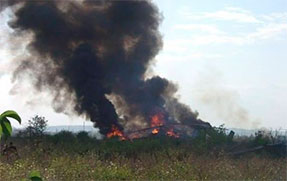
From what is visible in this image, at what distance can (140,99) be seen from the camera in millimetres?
36656

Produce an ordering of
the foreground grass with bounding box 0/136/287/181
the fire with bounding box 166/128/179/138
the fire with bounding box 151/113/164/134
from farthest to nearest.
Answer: the fire with bounding box 151/113/164/134
the fire with bounding box 166/128/179/138
the foreground grass with bounding box 0/136/287/181

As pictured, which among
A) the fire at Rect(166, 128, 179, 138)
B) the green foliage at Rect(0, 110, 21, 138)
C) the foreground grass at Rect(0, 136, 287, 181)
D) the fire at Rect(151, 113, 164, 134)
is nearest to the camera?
the green foliage at Rect(0, 110, 21, 138)

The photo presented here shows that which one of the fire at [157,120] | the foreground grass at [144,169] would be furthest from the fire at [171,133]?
the foreground grass at [144,169]

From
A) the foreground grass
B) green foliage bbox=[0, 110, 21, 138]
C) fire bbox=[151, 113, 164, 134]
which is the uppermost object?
fire bbox=[151, 113, 164, 134]

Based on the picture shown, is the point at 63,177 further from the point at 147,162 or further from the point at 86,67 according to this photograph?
the point at 86,67

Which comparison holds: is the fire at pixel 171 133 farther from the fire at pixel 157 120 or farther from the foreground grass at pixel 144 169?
the foreground grass at pixel 144 169

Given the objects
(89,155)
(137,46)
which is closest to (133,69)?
(137,46)

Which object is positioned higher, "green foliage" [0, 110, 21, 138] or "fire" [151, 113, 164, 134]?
"fire" [151, 113, 164, 134]

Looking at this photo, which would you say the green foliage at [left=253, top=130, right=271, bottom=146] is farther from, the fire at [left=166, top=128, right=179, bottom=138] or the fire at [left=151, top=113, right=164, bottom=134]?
the fire at [left=151, top=113, right=164, bottom=134]

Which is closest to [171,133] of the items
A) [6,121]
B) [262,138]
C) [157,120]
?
[157,120]

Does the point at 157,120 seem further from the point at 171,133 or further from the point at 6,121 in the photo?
the point at 6,121

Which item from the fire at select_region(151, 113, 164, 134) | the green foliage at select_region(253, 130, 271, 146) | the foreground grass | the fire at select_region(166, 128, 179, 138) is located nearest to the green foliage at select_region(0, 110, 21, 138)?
the foreground grass

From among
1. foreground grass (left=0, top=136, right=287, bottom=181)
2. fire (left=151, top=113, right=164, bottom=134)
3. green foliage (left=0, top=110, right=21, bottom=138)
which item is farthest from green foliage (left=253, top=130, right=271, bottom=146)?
green foliage (left=0, top=110, right=21, bottom=138)

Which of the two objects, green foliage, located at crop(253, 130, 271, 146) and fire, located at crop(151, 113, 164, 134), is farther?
fire, located at crop(151, 113, 164, 134)
